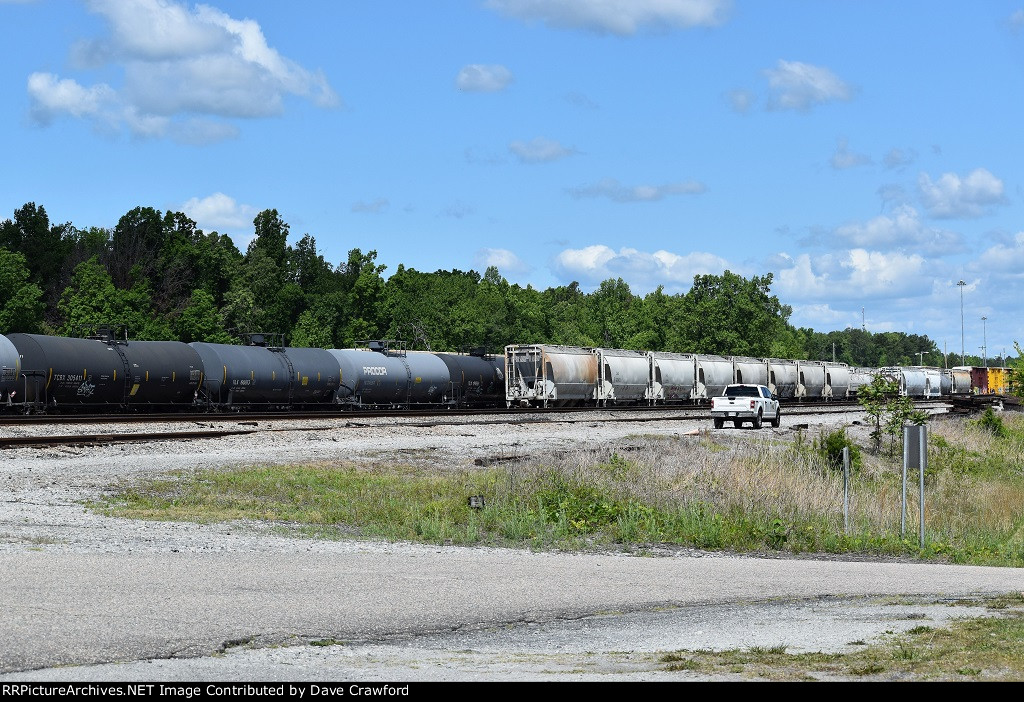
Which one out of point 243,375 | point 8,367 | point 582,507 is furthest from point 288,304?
point 582,507

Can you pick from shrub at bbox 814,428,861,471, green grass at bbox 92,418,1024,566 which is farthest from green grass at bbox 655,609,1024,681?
shrub at bbox 814,428,861,471

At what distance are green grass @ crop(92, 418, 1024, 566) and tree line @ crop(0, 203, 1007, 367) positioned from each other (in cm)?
8275

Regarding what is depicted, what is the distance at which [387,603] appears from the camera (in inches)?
Answer: 428

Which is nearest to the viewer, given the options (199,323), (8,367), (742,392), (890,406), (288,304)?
(8,367)

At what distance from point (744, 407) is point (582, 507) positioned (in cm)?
3057

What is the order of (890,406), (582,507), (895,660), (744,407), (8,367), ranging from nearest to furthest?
(895,660) → (582,507) → (8,367) → (890,406) → (744,407)

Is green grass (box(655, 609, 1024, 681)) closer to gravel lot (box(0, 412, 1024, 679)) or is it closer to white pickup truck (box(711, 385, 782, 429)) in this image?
gravel lot (box(0, 412, 1024, 679))

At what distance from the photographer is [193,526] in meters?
16.7

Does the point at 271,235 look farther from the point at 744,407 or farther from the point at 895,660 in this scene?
the point at 895,660

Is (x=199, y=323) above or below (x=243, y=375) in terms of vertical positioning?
above

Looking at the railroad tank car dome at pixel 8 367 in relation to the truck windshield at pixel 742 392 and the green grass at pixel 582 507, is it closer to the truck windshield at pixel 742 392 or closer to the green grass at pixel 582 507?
the green grass at pixel 582 507

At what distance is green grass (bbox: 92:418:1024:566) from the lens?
18.1 meters
